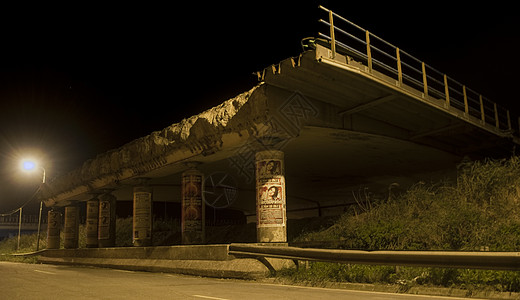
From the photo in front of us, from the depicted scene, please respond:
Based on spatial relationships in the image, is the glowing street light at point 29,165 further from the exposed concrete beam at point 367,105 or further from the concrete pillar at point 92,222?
the exposed concrete beam at point 367,105

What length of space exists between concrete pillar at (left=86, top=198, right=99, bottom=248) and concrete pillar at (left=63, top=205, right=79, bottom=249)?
369 centimetres

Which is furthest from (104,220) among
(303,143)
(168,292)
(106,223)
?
(168,292)

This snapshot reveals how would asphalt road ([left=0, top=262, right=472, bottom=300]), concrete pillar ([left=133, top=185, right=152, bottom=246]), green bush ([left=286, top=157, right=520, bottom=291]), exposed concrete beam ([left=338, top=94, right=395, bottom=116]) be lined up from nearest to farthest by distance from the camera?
asphalt road ([left=0, top=262, right=472, bottom=300]), green bush ([left=286, top=157, right=520, bottom=291]), exposed concrete beam ([left=338, top=94, right=395, bottom=116]), concrete pillar ([left=133, top=185, right=152, bottom=246])

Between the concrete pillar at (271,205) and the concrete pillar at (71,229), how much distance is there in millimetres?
21673

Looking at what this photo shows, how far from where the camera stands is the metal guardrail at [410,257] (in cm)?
744

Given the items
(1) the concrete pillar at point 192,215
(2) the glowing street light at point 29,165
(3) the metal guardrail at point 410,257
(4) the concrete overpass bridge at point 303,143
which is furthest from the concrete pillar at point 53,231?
(3) the metal guardrail at point 410,257

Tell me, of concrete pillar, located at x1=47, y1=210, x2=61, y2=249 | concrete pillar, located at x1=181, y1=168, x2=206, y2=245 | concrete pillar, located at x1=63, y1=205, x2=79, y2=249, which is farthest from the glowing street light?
concrete pillar, located at x1=181, y1=168, x2=206, y2=245

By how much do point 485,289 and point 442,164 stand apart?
15.6m

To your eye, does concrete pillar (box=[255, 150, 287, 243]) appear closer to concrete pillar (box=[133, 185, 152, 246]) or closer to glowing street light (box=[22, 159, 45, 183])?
concrete pillar (box=[133, 185, 152, 246])

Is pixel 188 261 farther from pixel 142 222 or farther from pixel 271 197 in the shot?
pixel 142 222

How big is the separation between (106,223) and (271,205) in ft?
51.1

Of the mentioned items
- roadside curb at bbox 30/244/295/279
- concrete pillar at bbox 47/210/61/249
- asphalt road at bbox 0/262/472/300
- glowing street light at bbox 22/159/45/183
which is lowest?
asphalt road at bbox 0/262/472/300

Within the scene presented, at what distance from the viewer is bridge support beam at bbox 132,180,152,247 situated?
21.7m

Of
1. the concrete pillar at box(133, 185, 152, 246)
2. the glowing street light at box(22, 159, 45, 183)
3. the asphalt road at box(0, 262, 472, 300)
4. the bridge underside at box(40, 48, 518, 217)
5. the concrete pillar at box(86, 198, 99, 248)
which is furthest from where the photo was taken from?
the glowing street light at box(22, 159, 45, 183)
